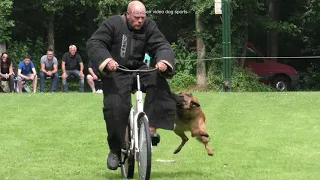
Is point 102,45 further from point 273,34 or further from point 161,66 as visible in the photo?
point 273,34

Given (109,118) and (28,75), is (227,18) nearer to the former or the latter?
(28,75)

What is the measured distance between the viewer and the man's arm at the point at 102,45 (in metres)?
7.22

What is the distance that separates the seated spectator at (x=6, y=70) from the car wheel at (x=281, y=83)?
11619 millimetres

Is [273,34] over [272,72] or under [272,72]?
over

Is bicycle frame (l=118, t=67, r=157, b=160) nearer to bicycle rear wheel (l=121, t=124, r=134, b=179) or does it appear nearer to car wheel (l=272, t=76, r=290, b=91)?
bicycle rear wheel (l=121, t=124, r=134, b=179)

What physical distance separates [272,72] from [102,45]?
23.6 metres

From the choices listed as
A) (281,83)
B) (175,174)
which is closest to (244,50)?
(281,83)

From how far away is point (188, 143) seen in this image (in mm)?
10812

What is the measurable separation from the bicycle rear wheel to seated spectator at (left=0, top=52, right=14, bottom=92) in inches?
605

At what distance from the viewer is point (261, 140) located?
35.9 feet

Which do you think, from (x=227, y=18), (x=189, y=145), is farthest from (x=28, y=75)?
(x=189, y=145)

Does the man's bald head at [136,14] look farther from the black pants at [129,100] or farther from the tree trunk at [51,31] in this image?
the tree trunk at [51,31]

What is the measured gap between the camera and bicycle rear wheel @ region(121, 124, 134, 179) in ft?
24.9

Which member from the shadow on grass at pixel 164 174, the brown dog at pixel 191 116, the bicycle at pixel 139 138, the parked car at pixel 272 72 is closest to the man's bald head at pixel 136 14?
the bicycle at pixel 139 138
